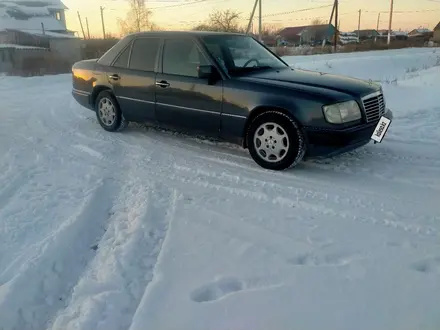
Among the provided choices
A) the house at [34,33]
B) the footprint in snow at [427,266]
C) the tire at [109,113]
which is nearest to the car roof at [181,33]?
the tire at [109,113]

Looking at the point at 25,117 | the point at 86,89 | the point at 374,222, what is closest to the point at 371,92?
the point at 374,222

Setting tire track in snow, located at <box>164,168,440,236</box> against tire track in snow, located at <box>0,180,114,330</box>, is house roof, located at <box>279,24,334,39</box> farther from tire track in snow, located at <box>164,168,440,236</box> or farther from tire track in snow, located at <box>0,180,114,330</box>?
tire track in snow, located at <box>0,180,114,330</box>

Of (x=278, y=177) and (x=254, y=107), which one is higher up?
(x=254, y=107)

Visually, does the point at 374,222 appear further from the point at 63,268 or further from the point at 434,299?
the point at 63,268

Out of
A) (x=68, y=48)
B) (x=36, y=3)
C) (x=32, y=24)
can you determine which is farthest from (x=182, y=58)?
(x=36, y=3)

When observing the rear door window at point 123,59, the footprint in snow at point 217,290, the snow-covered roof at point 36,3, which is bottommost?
the footprint in snow at point 217,290

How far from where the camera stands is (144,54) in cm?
586

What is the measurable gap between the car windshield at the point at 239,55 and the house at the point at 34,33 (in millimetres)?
33869

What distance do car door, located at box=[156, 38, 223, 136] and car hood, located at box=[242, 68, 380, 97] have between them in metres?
0.57

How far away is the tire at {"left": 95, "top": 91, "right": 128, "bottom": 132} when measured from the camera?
633 centimetres

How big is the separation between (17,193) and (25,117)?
13.8ft

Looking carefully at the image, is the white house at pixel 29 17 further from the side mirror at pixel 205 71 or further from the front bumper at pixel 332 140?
the front bumper at pixel 332 140

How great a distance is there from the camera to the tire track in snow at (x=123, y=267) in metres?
2.37

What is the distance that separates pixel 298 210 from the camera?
3.64 metres
